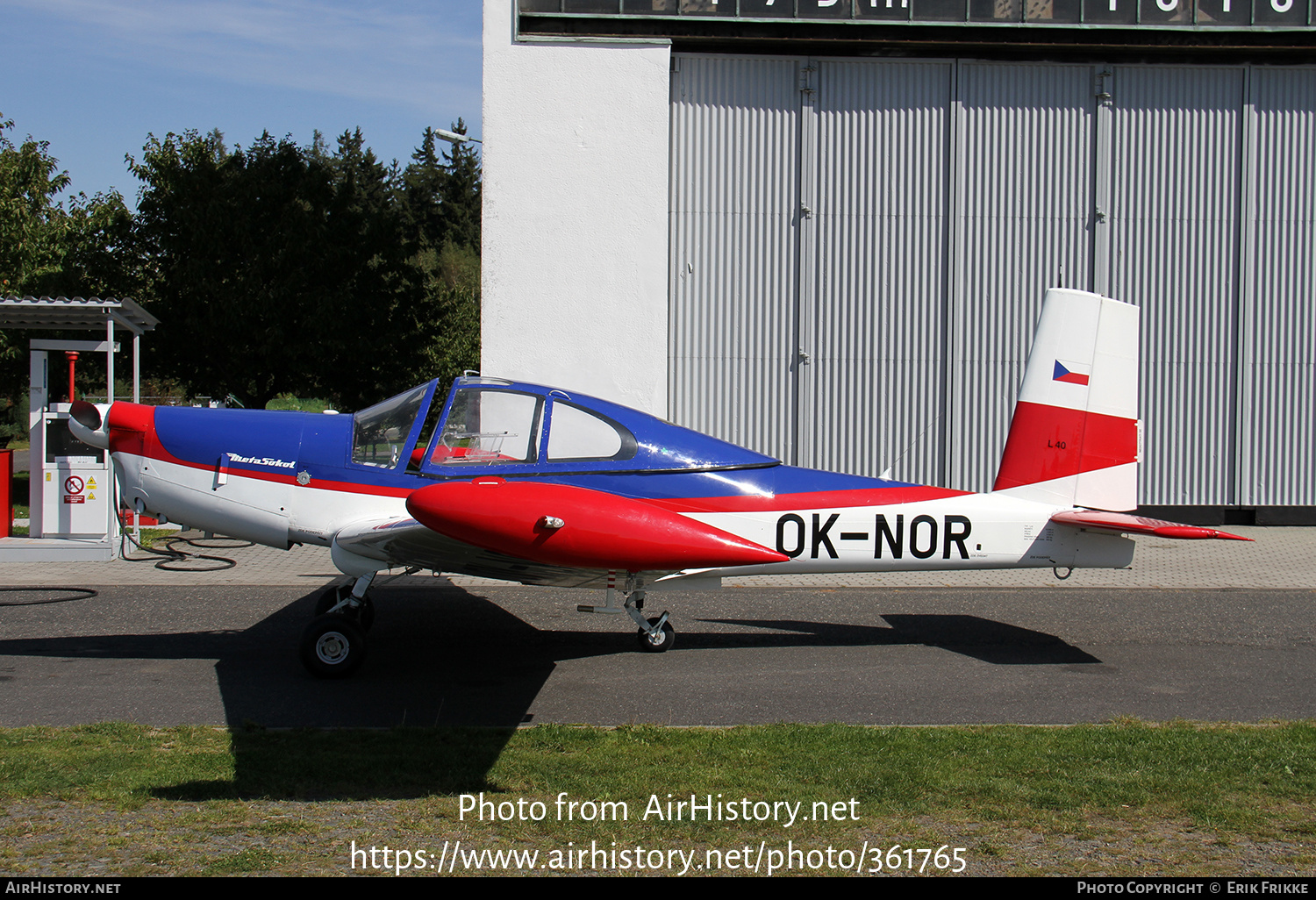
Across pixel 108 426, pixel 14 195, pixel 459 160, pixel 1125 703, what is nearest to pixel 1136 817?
pixel 1125 703

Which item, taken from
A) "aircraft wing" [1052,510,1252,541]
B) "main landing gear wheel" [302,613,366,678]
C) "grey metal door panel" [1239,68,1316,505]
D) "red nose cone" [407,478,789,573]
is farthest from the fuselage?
"grey metal door panel" [1239,68,1316,505]

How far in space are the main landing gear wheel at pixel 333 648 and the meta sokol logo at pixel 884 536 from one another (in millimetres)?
3016

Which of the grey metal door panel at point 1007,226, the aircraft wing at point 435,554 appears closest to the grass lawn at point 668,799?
the aircraft wing at point 435,554

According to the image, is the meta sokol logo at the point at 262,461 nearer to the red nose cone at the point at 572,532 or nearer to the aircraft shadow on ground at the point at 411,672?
the aircraft shadow on ground at the point at 411,672

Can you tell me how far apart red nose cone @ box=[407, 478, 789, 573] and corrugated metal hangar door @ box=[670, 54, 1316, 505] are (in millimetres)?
10372

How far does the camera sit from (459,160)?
303 feet

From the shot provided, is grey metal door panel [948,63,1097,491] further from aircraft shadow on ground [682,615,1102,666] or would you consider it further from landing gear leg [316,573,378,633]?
landing gear leg [316,573,378,633]

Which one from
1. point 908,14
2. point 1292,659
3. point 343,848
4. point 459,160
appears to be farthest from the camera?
point 459,160

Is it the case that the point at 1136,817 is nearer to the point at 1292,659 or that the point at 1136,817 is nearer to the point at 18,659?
the point at 1292,659

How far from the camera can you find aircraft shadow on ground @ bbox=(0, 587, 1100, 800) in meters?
4.82

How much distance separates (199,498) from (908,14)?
41.4 feet

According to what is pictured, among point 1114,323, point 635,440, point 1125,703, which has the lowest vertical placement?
point 1125,703

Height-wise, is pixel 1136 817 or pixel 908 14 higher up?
pixel 908 14

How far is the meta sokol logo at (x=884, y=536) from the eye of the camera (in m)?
6.97
